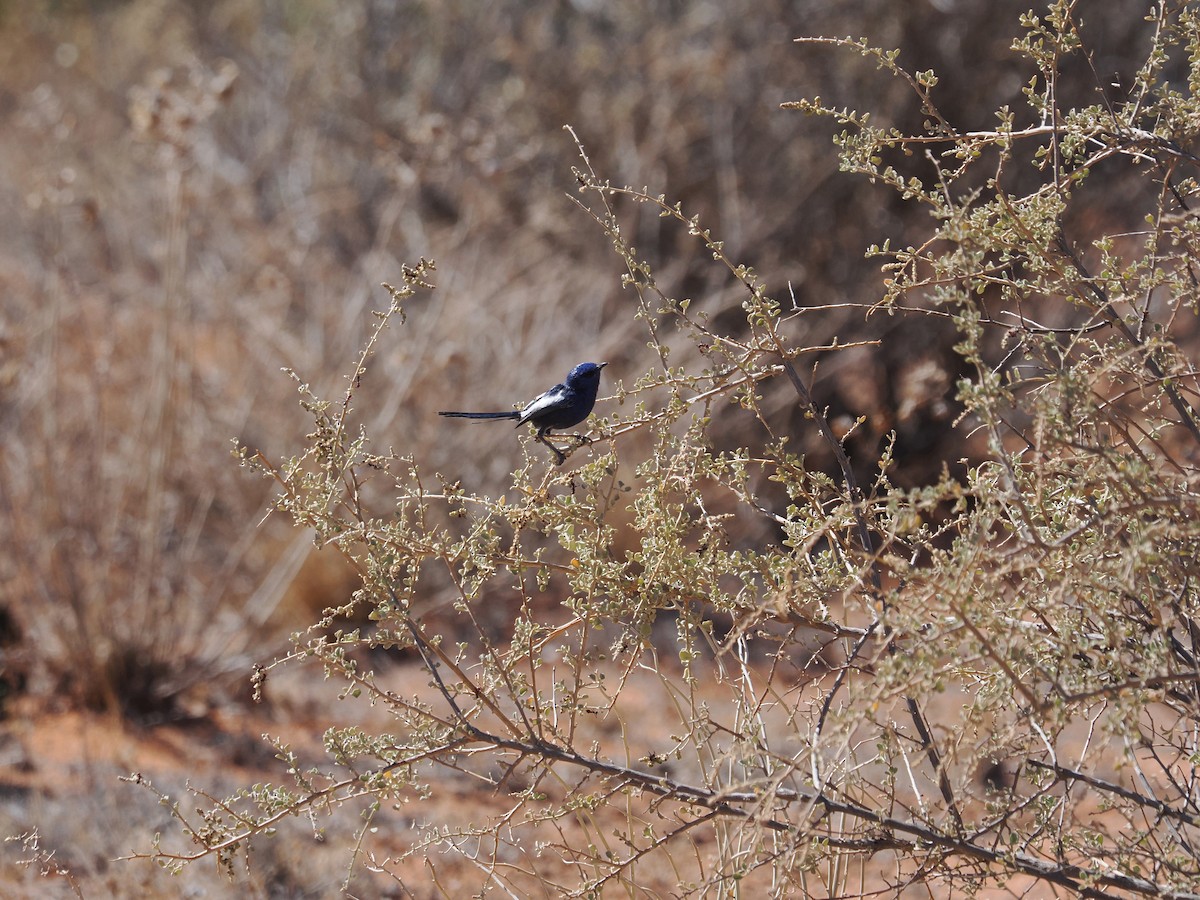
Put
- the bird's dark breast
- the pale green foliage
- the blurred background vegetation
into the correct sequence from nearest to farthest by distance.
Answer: the pale green foliage, the bird's dark breast, the blurred background vegetation

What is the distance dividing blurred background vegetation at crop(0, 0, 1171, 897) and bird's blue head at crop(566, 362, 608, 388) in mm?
585

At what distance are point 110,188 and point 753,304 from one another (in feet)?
29.1

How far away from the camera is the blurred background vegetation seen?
190 inches

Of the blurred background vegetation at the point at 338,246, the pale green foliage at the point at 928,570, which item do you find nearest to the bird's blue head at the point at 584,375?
the pale green foliage at the point at 928,570

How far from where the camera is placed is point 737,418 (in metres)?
6.01

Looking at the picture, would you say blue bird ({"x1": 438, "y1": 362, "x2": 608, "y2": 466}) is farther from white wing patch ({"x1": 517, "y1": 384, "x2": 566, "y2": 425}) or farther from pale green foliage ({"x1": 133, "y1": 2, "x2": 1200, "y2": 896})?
pale green foliage ({"x1": 133, "y1": 2, "x2": 1200, "y2": 896})

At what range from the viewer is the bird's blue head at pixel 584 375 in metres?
2.36

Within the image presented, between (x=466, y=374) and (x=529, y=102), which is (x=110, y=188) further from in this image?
(x=466, y=374)

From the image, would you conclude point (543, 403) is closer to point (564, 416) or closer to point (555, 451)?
point (564, 416)

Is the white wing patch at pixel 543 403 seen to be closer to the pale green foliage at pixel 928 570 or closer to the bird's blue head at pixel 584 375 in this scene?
the bird's blue head at pixel 584 375

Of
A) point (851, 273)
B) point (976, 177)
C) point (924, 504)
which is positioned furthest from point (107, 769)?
point (976, 177)

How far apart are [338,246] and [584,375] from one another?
7435 millimetres

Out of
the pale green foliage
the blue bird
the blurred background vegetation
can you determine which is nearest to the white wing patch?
the blue bird

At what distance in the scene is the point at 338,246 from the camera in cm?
937
